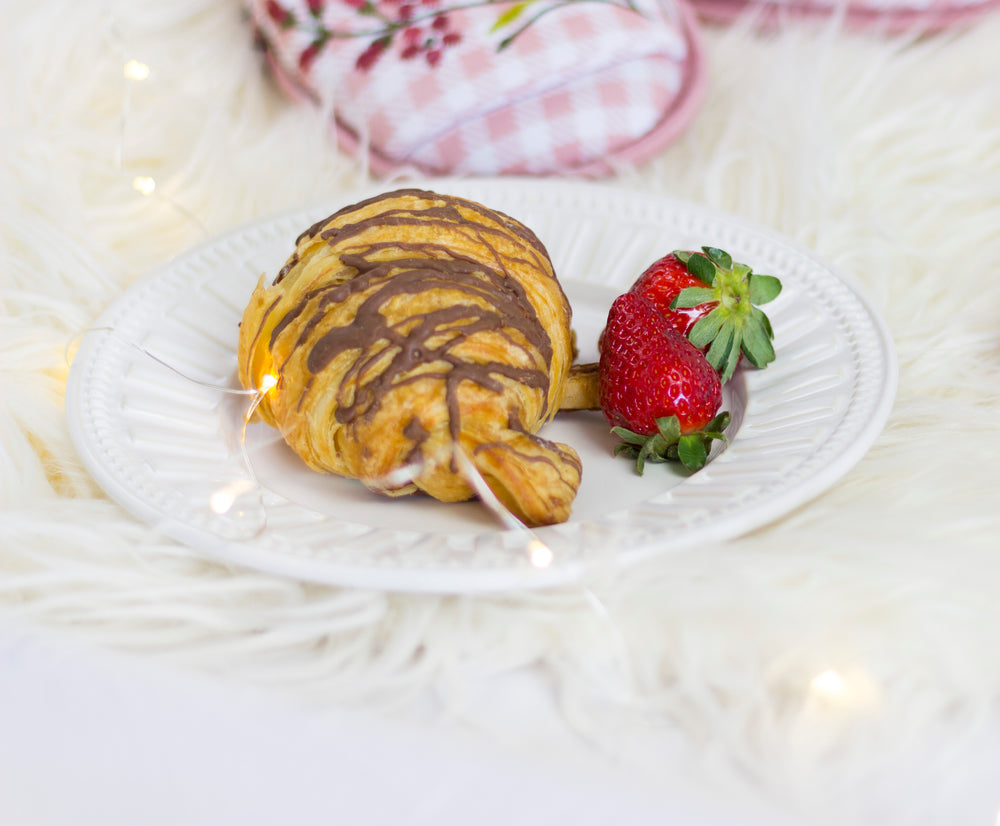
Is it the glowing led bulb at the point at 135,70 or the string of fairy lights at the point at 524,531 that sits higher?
the glowing led bulb at the point at 135,70

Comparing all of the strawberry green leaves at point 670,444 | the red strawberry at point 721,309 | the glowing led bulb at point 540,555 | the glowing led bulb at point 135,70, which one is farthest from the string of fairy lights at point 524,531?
the glowing led bulb at point 135,70

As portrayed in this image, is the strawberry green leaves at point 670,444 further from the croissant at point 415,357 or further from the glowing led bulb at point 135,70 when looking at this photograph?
the glowing led bulb at point 135,70

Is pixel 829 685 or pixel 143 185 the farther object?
pixel 143 185

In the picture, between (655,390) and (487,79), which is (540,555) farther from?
(487,79)

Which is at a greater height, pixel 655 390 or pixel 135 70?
pixel 135 70

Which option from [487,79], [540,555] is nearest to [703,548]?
[540,555]

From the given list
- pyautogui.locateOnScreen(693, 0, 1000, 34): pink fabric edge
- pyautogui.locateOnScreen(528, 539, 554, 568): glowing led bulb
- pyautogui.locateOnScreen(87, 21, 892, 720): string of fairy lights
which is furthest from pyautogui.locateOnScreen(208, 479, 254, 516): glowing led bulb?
pyautogui.locateOnScreen(693, 0, 1000, 34): pink fabric edge

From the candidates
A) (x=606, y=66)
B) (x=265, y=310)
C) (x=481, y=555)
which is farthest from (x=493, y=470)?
(x=606, y=66)
